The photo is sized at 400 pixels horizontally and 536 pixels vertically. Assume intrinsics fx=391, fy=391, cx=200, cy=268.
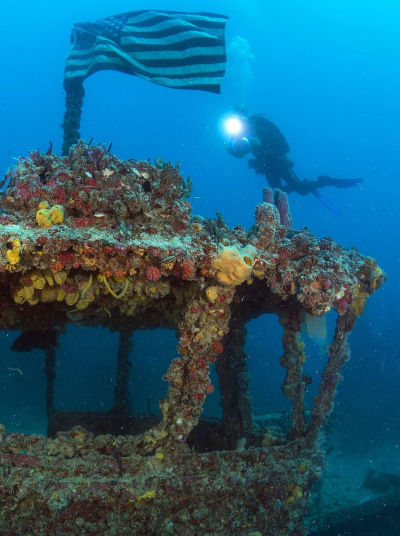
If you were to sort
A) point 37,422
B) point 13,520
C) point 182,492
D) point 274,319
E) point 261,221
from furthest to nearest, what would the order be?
point 274,319 → point 37,422 → point 261,221 → point 182,492 → point 13,520

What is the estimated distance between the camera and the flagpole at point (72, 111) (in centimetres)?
862

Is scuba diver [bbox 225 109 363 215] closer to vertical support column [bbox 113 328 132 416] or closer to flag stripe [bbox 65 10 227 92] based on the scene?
flag stripe [bbox 65 10 227 92]

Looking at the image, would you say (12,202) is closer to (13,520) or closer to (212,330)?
(212,330)

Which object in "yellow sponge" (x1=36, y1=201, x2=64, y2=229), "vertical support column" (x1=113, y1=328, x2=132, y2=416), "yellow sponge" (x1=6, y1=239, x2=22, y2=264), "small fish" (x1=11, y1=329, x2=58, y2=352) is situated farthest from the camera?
"vertical support column" (x1=113, y1=328, x2=132, y2=416)

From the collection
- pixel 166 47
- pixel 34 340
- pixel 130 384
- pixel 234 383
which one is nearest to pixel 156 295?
pixel 234 383

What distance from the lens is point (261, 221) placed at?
15.0ft

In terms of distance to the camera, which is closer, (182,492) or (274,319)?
(182,492)

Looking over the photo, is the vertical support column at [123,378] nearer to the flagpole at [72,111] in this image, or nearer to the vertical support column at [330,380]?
the vertical support column at [330,380]

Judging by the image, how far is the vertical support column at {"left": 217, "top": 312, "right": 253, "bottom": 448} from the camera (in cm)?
651

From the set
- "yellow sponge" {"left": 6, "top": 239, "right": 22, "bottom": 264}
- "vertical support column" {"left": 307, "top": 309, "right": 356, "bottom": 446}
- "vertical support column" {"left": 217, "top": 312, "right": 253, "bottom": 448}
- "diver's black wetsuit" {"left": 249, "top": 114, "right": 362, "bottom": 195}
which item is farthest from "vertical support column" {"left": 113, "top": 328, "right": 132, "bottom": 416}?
"diver's black wetsuit" {"left": 249, "top": 114, "right": 362, "bottom": 195}

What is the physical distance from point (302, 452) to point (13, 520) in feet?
10.3

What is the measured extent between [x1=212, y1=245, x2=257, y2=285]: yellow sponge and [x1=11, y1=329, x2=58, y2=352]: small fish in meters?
4.51

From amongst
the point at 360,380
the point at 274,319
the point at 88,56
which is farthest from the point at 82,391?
the point at 274,319

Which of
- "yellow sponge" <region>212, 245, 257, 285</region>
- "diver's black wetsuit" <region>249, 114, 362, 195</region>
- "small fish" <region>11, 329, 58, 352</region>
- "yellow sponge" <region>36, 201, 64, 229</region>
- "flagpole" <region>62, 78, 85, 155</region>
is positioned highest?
"diver's black wetsuit" <region>249, 114, 362, 195</region>
